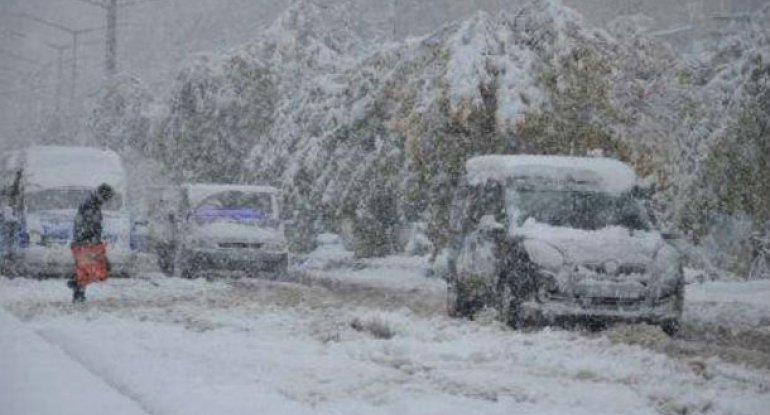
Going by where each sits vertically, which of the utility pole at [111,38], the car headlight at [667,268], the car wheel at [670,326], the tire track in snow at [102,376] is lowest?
the tire track in snow at [102,376]

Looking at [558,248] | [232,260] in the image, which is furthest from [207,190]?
[558,248]

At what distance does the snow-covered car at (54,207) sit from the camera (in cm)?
2012

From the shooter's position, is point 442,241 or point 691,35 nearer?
point 442,241

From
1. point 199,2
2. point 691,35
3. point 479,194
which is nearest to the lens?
point 479,194

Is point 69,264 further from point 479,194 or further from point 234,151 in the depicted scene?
point 234,151

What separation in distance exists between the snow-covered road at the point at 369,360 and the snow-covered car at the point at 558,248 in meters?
0.36

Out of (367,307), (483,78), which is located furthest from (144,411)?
(483,78)

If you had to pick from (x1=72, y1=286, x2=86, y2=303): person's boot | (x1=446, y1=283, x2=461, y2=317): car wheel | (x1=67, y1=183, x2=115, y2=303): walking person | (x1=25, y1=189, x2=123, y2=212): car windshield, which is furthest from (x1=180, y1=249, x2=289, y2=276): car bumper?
(x1=446, y1=283, x2=461, y2=317): car wheel

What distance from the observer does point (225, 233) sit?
2062 centimetres

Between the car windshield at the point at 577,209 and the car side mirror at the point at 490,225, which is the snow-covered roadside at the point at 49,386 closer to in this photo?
the car side mirror at the point at 490,225

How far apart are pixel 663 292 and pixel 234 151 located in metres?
21.9

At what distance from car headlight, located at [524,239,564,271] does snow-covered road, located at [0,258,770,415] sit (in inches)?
27.1

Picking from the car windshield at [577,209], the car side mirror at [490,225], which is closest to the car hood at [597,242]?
the car side mirror at [490,225]

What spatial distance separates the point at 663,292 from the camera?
39.8ft
